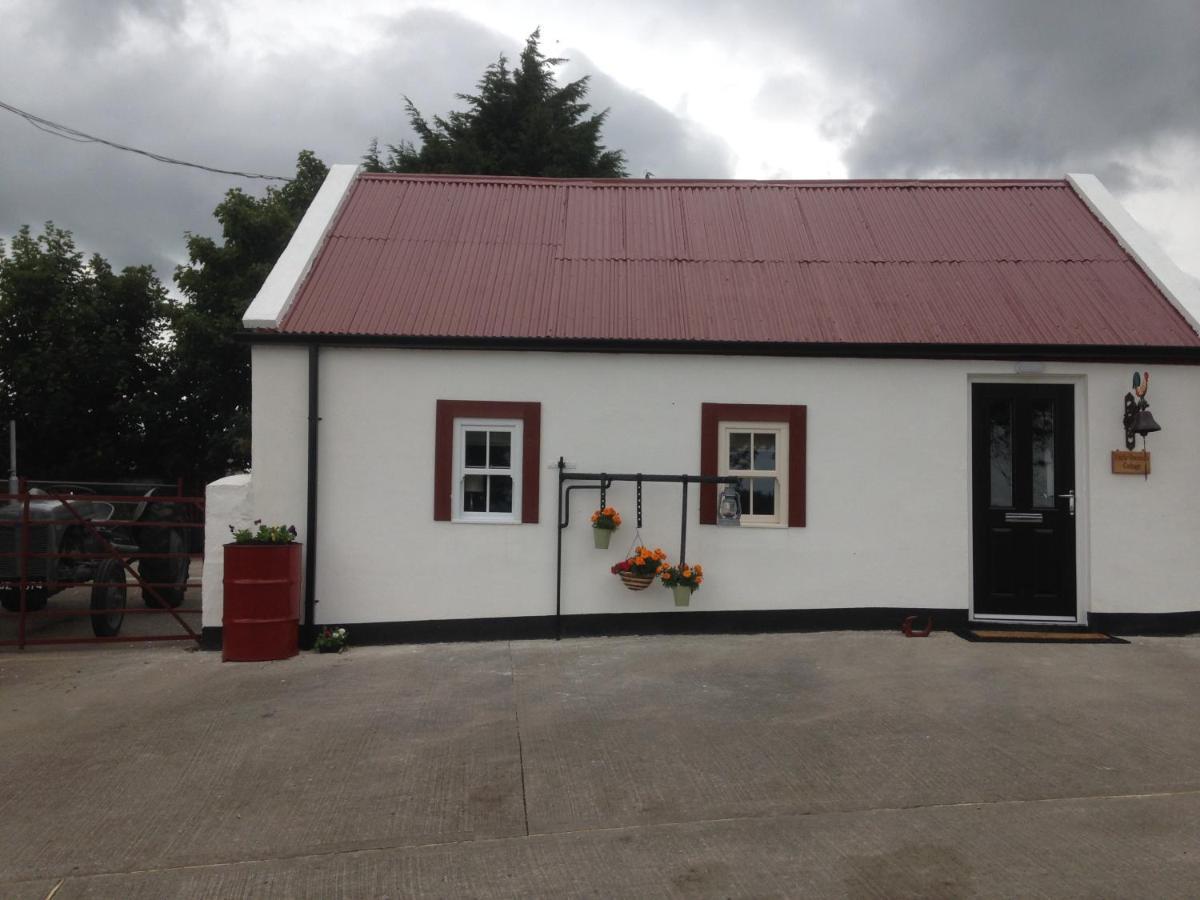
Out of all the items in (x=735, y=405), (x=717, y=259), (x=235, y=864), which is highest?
(x=717, y=259)

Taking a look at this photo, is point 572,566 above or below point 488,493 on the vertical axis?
below

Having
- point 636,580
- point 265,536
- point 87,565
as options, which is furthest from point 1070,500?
point 87,565

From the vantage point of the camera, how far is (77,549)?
1078cm

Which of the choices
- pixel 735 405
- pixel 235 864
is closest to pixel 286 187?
pixel 735 405

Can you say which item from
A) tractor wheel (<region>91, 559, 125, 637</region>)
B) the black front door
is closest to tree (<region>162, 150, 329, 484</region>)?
tractor wheel (<region>91, 559, 125, 637</region>)

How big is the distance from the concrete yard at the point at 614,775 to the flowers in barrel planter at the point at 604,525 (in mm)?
1042

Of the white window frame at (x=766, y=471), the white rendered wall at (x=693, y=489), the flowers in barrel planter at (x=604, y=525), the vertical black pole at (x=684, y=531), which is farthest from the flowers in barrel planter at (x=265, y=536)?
the white window frame at (x=766, y=471)

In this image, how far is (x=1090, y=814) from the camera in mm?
4688

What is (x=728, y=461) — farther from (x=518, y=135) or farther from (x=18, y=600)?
(x=518, y=135)

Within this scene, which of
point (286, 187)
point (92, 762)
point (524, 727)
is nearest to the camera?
point (92, 762)

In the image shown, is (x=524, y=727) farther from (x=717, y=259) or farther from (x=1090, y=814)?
(x=717, y=259)

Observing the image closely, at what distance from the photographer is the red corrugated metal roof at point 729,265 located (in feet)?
29.6

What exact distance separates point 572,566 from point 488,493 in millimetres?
1053

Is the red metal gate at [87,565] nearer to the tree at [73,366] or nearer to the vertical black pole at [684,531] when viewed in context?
the vertical black pole at [684,531]
